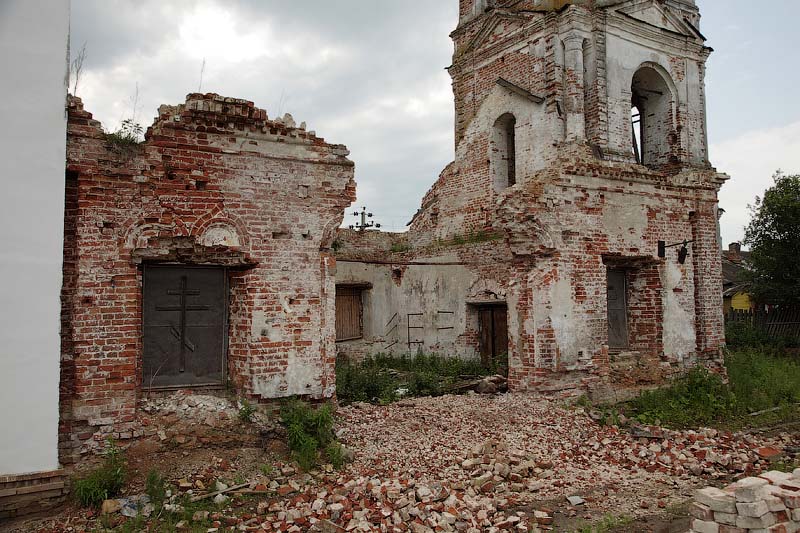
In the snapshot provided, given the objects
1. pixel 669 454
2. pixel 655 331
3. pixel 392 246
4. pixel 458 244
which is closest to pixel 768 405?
pixel 655 331

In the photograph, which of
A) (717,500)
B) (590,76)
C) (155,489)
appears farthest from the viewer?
(590,76)

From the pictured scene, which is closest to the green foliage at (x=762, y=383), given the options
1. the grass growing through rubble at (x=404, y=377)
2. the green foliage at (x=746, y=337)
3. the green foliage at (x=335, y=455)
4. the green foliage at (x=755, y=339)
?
the green foliage at (x=755, y=339)

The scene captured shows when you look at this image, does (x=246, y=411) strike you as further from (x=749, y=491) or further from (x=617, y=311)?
(x=617, y=311)

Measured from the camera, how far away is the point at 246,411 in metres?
6.77

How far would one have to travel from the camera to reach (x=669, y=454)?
7777mm

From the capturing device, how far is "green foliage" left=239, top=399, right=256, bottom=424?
6762 millimetres

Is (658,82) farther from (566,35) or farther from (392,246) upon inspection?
(392,246)

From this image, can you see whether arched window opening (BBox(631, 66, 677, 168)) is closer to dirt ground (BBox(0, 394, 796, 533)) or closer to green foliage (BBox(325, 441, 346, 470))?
dirt ground (BBox(0, 394, 796, 533))

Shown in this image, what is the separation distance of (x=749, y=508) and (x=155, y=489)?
5249 millimetres

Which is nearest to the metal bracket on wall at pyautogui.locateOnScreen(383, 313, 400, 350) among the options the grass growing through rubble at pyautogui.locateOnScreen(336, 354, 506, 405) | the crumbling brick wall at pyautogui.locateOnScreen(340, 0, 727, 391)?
the grass growing through rubble at pyautogui.locateOnScreen(336, 354, 506, 405)

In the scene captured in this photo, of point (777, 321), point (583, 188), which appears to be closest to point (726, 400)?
point (583, 188)

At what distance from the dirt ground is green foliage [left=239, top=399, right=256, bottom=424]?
0.07m

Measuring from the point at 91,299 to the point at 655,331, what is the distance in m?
9.49

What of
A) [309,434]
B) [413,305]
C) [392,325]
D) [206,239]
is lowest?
[309,434]
